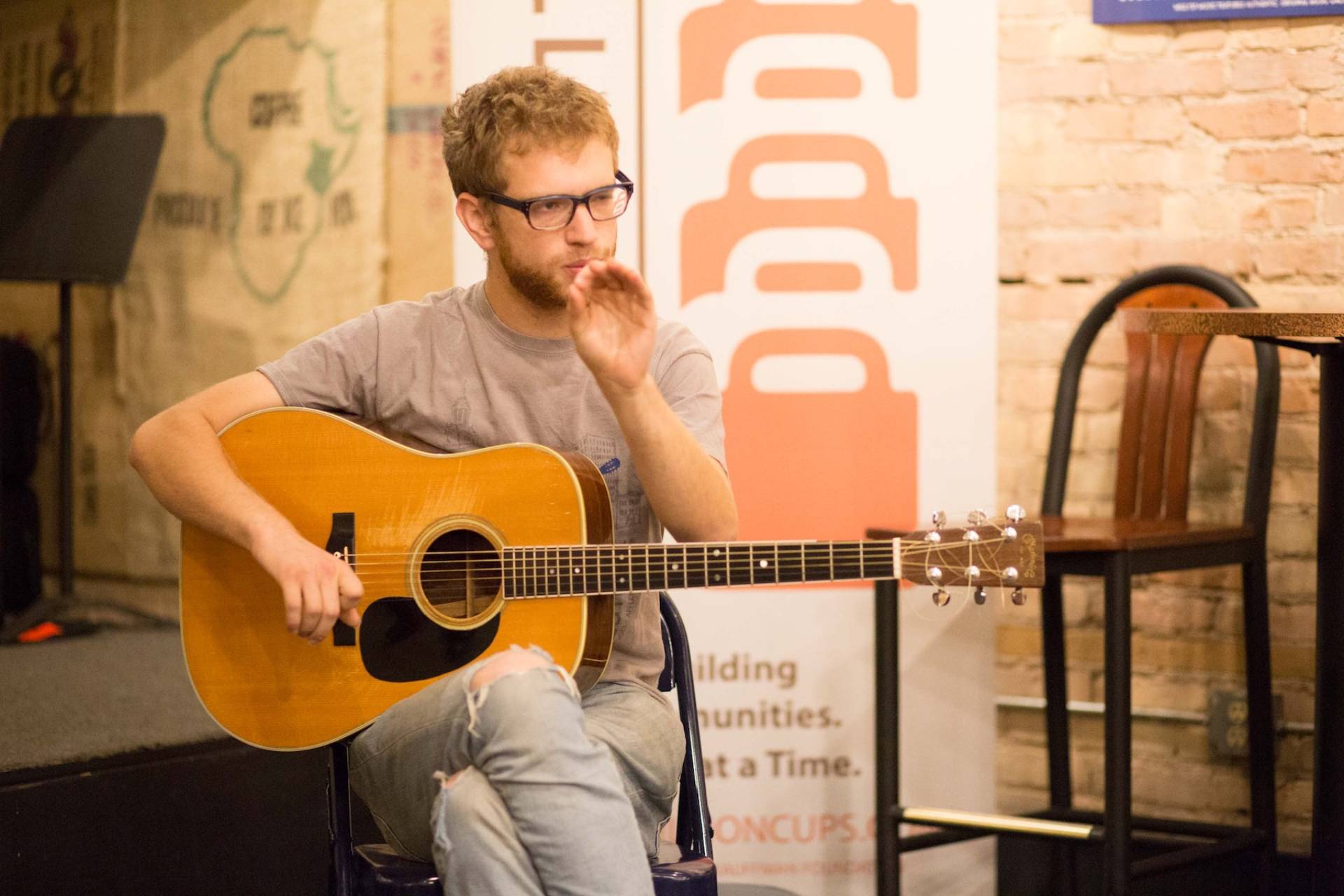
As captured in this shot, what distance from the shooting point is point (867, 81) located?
9.32 feet

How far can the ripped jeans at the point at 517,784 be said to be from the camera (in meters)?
1.44

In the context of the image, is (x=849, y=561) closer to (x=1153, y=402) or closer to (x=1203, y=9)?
(x=1153, y=402)

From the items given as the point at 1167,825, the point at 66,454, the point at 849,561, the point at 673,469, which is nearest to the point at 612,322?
the point at 673,469

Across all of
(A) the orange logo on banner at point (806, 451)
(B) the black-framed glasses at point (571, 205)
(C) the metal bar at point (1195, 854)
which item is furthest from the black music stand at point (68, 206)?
(C) the metal bar at point (1195, 854)

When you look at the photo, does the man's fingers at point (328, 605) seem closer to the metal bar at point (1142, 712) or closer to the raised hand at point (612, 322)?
the raised hand at point (612, 322)

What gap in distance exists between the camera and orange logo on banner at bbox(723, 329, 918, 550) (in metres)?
2.86

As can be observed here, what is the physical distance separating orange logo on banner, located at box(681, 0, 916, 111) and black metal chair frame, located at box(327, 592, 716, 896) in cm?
140

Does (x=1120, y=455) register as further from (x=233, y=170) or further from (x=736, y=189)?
(x=233, y=170)

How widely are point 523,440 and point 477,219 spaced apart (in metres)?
0.36

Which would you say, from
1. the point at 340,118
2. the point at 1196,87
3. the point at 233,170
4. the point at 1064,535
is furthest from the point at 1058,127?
the point at 233,170

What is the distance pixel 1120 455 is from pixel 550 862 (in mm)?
1781

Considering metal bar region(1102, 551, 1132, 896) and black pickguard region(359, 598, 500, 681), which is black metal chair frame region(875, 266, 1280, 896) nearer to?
metal bar region(1102, 551, 1132, 896)

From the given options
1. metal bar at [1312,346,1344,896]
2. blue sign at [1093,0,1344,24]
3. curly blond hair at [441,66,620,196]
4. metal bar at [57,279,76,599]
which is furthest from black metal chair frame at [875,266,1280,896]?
metal bar at [57,279,76,599]

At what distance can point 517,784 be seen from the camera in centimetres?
146
